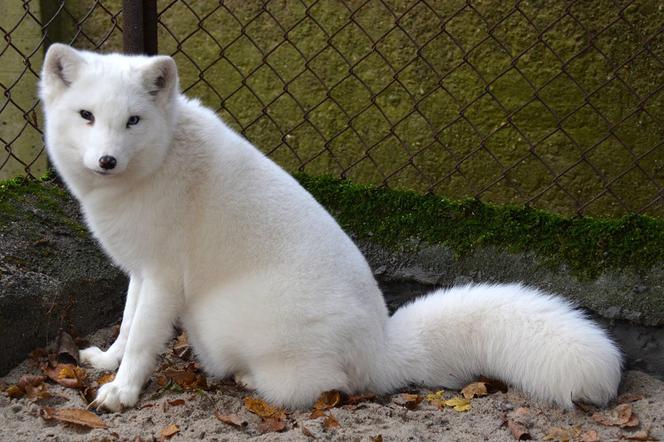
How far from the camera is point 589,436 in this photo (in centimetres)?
252

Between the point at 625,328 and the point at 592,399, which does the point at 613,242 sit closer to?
the point at 625,328

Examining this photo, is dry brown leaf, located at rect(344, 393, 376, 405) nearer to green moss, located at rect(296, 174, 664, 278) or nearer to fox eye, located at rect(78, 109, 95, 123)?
green moss, located at rect(296, 174, 664, 278)

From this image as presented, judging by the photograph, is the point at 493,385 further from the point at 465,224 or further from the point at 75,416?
the point at 75,416

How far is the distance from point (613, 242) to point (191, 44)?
110 inches

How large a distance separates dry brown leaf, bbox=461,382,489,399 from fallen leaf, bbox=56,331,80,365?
1.65 meters

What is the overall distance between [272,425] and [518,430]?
879 millimetres

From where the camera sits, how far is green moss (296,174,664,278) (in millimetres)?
3277

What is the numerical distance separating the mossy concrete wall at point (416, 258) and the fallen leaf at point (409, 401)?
803 millimetres

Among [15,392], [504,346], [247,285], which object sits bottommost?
[15,392]

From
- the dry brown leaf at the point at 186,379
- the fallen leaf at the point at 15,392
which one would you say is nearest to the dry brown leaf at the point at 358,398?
the dry brown leaf at the point at 186,379

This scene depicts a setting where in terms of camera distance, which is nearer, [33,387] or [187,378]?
[33,387]

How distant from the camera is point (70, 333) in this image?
3.29 metres

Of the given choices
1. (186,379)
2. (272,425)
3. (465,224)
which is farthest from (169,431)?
(465,224)

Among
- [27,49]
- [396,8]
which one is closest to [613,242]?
[396,8]
